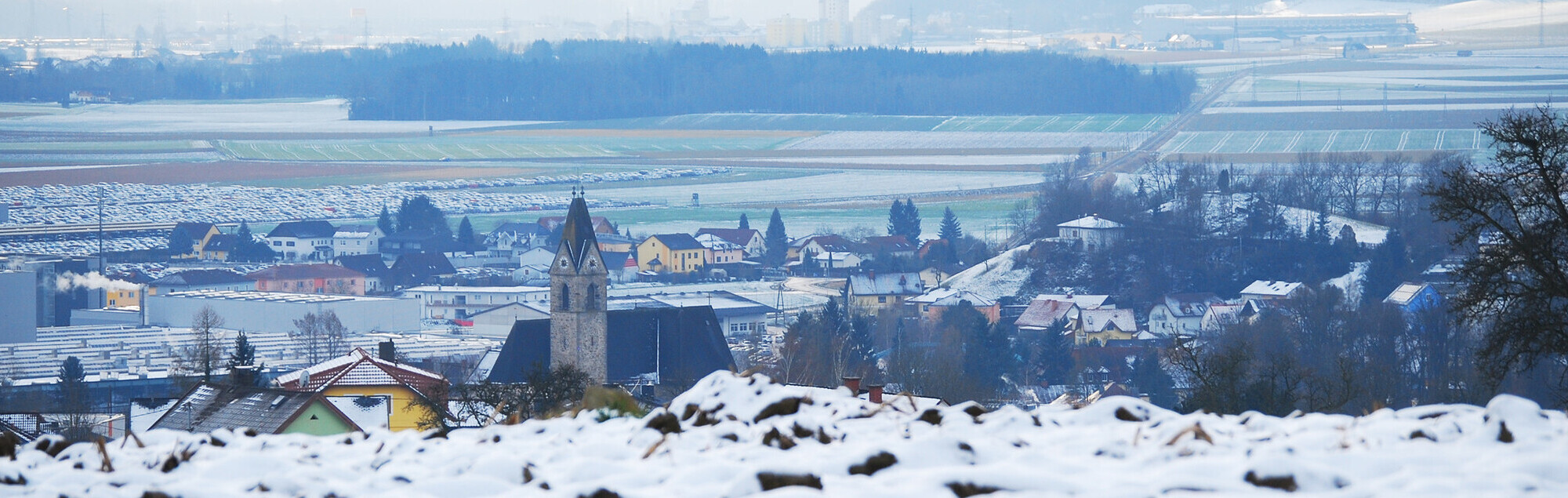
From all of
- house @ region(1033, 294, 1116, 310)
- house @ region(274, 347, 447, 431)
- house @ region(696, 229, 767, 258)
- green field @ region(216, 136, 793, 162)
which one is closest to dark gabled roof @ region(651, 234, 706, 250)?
house @ region(696, 229, 767, 258)

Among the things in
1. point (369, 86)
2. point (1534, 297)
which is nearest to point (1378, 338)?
point (1534, 297)

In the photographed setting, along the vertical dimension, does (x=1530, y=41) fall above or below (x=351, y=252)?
above

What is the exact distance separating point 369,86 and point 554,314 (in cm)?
11579

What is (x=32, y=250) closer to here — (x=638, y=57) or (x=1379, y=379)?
(x=1379, y=379)

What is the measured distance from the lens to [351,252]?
82.6 meters

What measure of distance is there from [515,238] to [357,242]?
7.36 m

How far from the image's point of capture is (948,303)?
61500 millimetres

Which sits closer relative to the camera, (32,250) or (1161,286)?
(1161,286)

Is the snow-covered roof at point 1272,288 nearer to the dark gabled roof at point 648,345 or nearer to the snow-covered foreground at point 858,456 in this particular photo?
the dark gabled roof at point 648,345

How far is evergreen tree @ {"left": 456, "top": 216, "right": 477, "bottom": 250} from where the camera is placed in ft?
269

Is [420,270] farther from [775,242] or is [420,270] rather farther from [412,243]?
[775,242]

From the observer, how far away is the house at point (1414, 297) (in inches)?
2142

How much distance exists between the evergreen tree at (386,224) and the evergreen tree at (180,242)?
8319 mm

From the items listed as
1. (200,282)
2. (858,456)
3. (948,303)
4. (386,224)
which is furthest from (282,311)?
(858,456)
